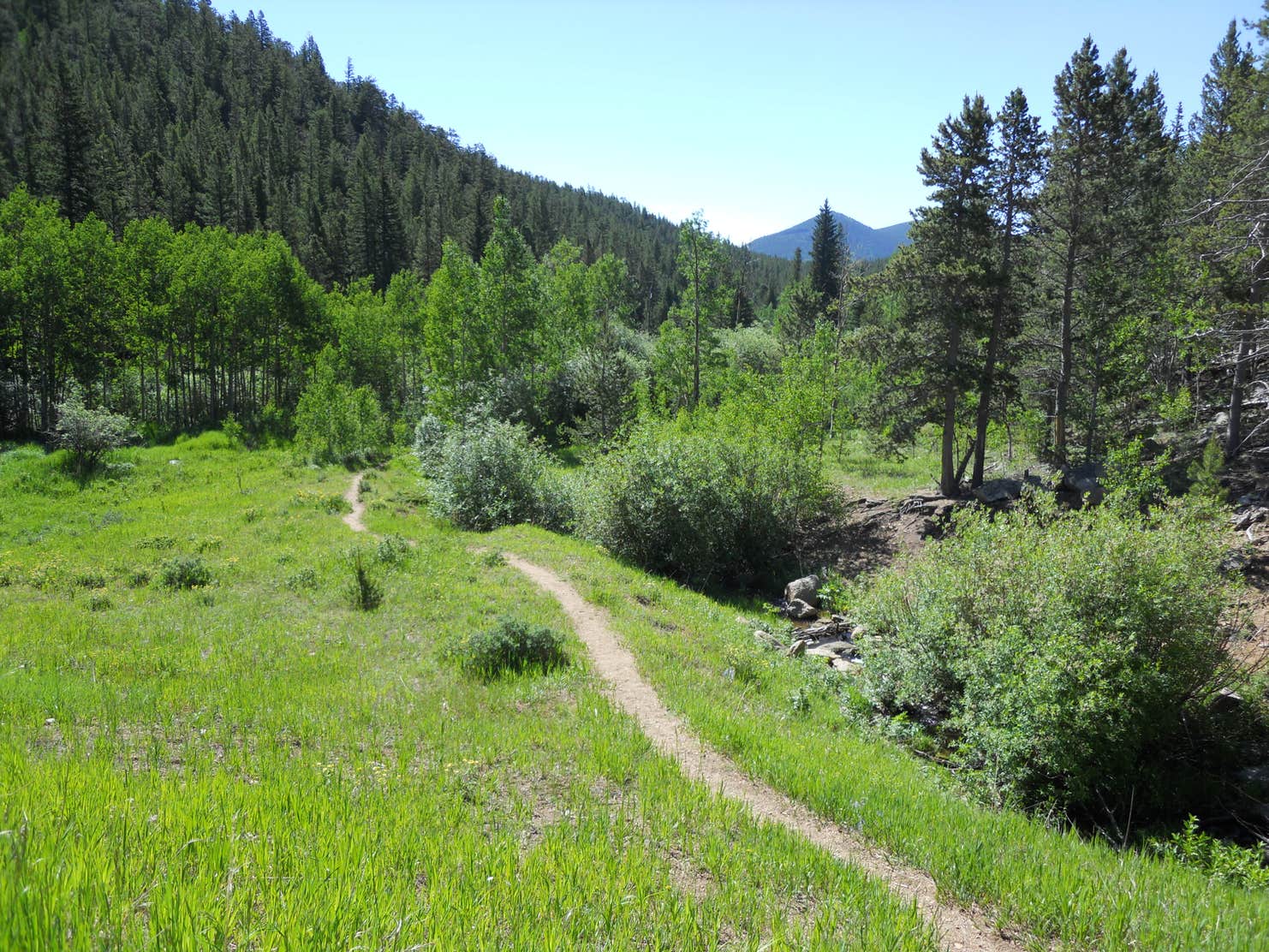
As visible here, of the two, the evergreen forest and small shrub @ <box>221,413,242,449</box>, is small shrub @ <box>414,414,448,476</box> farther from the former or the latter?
small shrub @ <box>221,413,242,449</box>

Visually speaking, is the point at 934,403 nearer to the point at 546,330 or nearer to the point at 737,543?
the point at 737,543

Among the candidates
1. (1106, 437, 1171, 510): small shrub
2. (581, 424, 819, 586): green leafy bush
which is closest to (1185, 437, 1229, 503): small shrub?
(1106, 437, 1171, 510): small shrub

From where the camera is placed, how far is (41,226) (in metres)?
42.1

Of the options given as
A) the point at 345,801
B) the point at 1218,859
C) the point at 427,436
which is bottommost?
the point at 1218,859

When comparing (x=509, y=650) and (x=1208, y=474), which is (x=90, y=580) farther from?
(x=1208, y=474)

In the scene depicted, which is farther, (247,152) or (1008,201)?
(247,152)

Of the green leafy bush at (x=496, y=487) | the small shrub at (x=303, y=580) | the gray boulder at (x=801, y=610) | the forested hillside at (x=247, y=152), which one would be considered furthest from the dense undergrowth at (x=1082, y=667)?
the forested hillside at (x=247, y=152)

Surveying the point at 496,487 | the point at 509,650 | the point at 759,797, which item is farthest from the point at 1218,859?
the point at 496,487

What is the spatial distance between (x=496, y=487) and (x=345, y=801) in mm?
21852

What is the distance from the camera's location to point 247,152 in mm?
105125

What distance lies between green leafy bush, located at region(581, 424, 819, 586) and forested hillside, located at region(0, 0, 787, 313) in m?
70.4

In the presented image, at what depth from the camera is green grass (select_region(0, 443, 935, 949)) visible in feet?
10.1

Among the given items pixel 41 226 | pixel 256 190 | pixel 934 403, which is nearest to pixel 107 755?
pixel 934 403

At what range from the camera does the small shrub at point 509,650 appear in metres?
10.8
